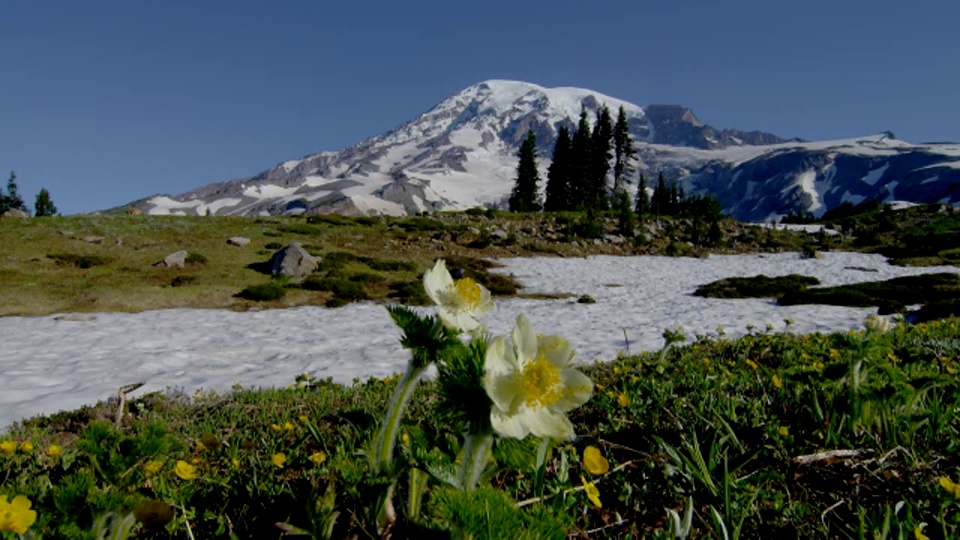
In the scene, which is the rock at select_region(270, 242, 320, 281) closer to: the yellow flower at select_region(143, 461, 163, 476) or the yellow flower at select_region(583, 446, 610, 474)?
the yellow flower at select_region(143, 461, 163, 476)

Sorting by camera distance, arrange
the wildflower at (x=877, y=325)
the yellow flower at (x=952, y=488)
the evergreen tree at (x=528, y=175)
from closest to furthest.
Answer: the yellow flower at (x=952, y=488), the wildflower at (x=877, y=325), the evergreen tree at (x=528, y=175)

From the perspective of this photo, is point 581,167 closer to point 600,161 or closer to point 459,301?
point 600,161

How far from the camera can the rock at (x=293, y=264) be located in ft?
→ 62.4

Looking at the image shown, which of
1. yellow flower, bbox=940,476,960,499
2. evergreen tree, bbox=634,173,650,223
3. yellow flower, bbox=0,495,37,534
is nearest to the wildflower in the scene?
yellow flower, bbox=940,476,960,499

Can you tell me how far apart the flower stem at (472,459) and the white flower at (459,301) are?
1.13 ft

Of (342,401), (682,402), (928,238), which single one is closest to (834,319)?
(682,402)

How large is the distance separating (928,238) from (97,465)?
162 feet

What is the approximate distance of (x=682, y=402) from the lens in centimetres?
334

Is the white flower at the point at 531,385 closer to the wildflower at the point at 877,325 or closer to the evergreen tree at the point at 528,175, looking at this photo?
the wildflower at the point at 877,325

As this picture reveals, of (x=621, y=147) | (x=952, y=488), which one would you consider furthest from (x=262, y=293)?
(x=621, y=147)

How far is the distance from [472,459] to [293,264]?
1935 cm

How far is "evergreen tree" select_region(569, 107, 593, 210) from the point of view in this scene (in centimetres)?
5634

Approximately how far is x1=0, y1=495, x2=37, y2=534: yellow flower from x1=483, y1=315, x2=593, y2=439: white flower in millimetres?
1144

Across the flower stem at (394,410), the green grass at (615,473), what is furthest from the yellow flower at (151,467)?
the flower stem at (394,410)
